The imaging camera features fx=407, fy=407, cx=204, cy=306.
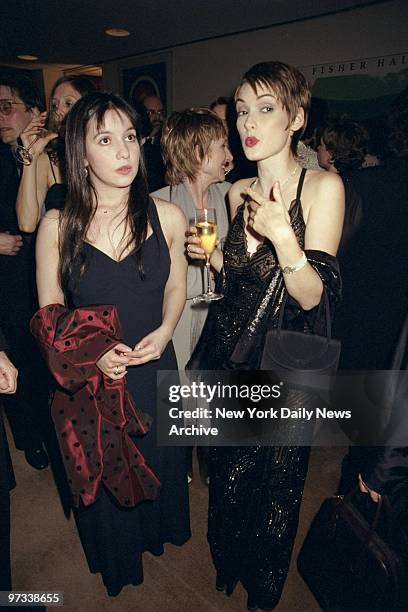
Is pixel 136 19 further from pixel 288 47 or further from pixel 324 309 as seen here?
pixel 324 309

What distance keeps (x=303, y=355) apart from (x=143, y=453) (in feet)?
3.26

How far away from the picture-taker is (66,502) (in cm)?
260

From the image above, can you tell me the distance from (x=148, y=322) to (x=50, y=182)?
1.39 m

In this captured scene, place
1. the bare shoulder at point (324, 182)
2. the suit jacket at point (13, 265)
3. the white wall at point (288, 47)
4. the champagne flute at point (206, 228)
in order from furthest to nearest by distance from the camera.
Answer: the white wall at point (288, 47) → the suit jacket at point (13, 265) → the champagne flute at point (206, 228) → the bare shoulder at point (324, 182)

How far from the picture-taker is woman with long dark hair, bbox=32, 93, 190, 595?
1.57 meters

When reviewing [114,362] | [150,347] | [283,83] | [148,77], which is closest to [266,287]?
[150,347]

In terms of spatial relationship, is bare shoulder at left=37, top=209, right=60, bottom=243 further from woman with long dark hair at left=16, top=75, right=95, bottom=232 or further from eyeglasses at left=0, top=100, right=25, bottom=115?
eyeglasses at left=0, top=100, right=25, bottom=115

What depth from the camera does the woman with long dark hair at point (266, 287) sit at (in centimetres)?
147

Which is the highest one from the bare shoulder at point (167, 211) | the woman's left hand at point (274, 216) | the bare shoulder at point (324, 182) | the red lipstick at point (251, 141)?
the red lipstick at point (251, 141)

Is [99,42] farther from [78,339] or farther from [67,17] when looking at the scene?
[78,339]

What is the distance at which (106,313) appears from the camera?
5.12 feet

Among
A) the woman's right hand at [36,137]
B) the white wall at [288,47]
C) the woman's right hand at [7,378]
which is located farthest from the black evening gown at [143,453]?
the white wall at [288,47]

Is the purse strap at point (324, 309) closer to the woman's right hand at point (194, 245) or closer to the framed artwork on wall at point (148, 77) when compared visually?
the woman's right hand at point (194, 245)

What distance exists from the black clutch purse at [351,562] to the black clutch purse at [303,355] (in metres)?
0.53
